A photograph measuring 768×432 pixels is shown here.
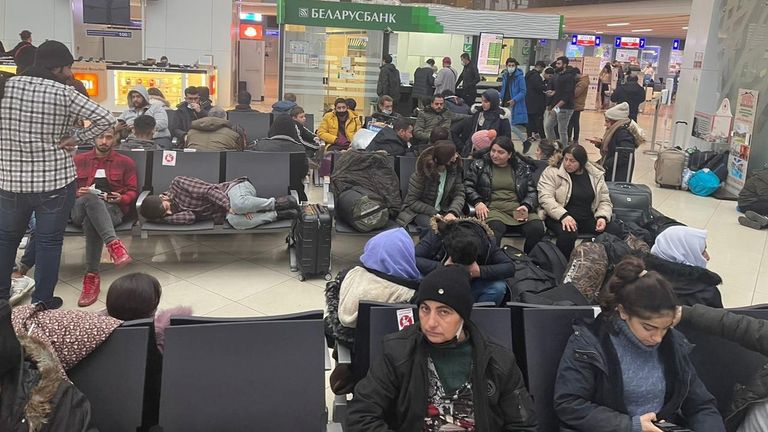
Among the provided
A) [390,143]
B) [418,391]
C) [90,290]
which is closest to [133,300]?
[418,391]

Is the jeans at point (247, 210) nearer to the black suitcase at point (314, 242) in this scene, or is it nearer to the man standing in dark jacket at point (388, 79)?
the black suitcase at point (314, 242)

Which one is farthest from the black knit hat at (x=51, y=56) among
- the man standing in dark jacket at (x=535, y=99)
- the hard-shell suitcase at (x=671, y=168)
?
the man standing in dark jacket at (x=535, y=99)

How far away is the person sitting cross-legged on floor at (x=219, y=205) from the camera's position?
5031mm

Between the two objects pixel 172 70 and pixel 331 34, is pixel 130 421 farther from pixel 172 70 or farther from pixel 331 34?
pixel 172 70

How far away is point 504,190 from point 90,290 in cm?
344

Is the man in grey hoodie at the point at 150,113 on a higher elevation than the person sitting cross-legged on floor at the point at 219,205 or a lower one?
higher

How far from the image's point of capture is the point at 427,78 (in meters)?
13.3

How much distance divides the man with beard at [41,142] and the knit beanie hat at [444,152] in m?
2.60

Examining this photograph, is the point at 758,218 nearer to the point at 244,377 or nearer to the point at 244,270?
the point at 244,270

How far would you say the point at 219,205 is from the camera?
517 cm

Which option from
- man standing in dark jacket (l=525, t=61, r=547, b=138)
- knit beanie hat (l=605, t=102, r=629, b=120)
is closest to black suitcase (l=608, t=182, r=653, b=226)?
knit beanie hat (l=605, t=102, r=629, b=120)

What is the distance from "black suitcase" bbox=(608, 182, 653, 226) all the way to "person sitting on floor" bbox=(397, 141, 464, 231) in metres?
1.47

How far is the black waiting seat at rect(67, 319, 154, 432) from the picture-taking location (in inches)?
89.9

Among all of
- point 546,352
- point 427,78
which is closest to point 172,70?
point 427,78
